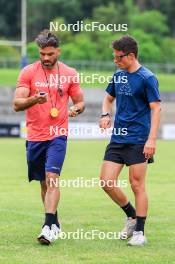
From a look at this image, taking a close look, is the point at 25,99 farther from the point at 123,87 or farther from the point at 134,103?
the point at 134,103

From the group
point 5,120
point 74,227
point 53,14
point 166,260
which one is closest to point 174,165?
point 74,227

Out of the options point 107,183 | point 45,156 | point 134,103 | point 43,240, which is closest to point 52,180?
point 45,156

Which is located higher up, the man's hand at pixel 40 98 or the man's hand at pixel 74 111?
the man's hand at pixel 40 98

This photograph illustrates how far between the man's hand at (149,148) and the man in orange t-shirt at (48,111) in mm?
1008

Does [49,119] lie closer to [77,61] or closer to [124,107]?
[124,107]

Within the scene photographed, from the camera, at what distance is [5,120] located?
5034cm

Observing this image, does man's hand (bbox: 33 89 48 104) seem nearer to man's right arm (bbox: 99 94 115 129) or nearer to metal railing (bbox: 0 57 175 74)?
man's right arm (bbox: 99 94 115 129)

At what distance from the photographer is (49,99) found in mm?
10812

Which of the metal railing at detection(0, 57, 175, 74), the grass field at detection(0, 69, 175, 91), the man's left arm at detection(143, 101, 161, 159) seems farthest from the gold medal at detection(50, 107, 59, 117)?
the metal railing at detection(0, 57, 175, 74)

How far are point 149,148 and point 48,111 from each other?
1.30m

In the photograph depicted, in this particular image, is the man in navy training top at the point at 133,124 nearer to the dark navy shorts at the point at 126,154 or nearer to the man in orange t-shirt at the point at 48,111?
the dark navy shorts at the point at 126,154

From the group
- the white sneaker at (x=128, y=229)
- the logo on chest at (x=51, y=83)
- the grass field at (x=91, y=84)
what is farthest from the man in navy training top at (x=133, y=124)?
the grass field at (x=91, y=84)

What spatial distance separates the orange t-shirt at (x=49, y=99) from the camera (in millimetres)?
10789

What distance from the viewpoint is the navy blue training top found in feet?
34.2
